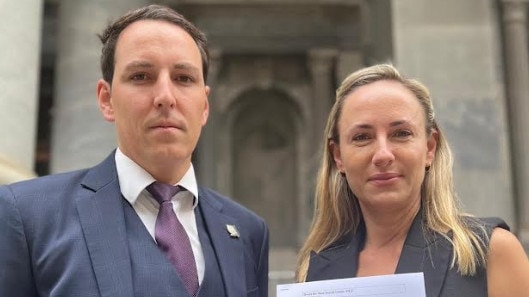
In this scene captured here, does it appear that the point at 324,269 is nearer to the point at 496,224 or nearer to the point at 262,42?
the point at 496,224

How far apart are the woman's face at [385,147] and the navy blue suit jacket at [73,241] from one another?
2.06ft

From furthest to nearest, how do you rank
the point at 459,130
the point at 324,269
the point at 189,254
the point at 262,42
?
the point at 262,42
the point at 459,130
the point at 324,269
the point at 189,254

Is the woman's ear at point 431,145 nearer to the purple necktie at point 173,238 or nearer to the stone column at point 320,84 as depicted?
the purple necktie at point 173,238

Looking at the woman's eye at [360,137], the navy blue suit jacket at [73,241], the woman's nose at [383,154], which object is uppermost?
the woman's eye at [360,137]

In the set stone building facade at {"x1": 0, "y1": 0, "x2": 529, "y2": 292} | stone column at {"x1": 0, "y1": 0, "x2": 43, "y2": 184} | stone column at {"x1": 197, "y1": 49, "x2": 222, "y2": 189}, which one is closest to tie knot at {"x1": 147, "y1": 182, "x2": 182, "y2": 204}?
stone building facade at {"x1": 0, "y1": 0, "x2": 529, "y2": 292}

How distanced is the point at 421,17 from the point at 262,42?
6595 millimetres

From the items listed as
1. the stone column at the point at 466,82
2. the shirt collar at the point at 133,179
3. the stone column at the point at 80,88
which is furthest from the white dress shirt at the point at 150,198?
the stone column at the point at 466,82

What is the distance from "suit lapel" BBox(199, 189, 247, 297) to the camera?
2627 millimetres

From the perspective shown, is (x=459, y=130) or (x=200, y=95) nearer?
(x=200, y=95)

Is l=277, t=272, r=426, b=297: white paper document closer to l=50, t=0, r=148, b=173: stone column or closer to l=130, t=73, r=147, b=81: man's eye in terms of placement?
l=130, t=73, r=147, b=81: man's eye

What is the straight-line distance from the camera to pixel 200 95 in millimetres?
2684

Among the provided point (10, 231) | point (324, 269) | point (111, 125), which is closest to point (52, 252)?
point (10, 231)

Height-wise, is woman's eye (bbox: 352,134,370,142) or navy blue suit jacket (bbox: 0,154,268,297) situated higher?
woman's eye (bbox: 352,134,370,142)

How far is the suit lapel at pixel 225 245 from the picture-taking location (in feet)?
8.62
